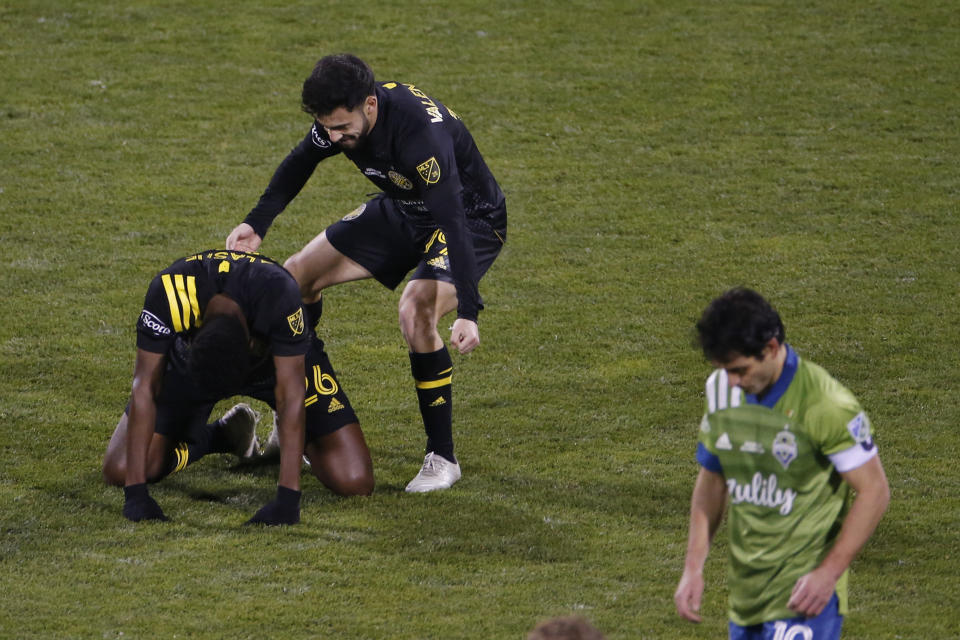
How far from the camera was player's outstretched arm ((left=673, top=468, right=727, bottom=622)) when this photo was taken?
12.2 feet

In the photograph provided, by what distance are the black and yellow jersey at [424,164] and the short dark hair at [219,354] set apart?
3.49 ft

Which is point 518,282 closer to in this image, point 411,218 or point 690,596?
point 411,218

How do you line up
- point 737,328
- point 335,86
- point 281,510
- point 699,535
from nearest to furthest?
point 737,328
point 699,535
point 335,86
point 281,510

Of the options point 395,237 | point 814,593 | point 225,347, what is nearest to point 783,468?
point 814,593

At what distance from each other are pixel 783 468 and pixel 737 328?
1.54 ft

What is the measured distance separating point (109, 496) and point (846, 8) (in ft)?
38.4

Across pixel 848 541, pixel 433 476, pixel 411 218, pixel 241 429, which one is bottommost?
pixel 433 476

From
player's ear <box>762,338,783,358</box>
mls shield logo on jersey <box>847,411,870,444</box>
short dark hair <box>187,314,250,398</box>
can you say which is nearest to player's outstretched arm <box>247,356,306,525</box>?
short dark hair <box>187,314,250,398</box>

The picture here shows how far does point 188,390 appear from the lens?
630 cm

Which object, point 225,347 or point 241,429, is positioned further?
point 241,429

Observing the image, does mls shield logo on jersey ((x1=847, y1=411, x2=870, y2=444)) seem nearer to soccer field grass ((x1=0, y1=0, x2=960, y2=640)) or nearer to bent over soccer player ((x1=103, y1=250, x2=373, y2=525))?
soccer field grass ((x1=0, y1=0, x2=960, y2=640))

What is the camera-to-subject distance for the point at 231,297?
5.59 meters

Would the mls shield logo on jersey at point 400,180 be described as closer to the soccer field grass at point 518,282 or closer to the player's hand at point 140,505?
the soccer field grass at point 518,282

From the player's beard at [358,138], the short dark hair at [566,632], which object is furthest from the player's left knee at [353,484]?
the short dark hair at [566,632]
